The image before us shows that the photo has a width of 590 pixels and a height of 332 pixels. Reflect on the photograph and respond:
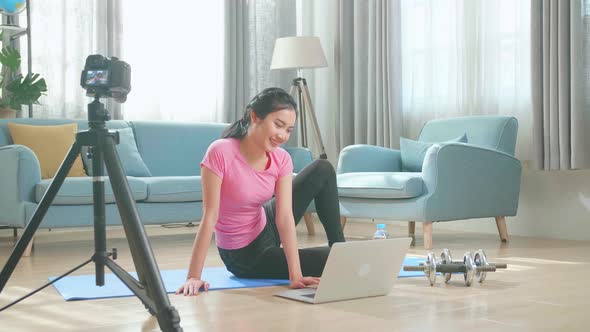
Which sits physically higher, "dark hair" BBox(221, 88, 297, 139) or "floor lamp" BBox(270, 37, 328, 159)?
"floor lamp" BBox(270, 37, 328, 159)

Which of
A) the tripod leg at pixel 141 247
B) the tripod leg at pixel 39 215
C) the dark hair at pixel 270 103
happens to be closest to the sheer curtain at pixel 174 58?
the dark hair at pixel 270 103

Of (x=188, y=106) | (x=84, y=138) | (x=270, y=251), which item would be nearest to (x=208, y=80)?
(x=188, y=106)

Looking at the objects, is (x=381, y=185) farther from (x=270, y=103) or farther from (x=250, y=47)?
(x=250, y=47)

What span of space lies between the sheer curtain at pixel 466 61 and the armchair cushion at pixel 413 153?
0.50 m

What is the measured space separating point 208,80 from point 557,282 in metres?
3.72

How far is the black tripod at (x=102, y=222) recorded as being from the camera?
4.90 ft

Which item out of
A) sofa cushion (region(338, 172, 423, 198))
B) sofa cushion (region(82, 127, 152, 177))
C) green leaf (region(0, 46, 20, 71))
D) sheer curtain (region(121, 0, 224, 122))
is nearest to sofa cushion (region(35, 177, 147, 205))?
sofa cushion (region(82, 127, 152, 177))

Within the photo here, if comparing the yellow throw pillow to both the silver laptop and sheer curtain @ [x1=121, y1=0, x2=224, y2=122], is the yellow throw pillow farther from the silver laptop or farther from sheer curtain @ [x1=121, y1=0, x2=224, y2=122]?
the silver laptop

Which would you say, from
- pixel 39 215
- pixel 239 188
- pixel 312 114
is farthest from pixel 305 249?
pixel 312 114

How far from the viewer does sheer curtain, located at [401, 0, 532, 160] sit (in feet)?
15.2

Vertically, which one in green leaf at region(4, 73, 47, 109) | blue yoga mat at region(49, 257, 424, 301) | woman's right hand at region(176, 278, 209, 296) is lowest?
blue yoga mat at region(49, 257, 424, 301)

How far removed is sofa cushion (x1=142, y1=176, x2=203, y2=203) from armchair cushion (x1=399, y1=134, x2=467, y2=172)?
1.24 metres

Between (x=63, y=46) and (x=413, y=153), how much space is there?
248 centimetres

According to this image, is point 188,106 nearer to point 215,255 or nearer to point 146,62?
point 146,62
